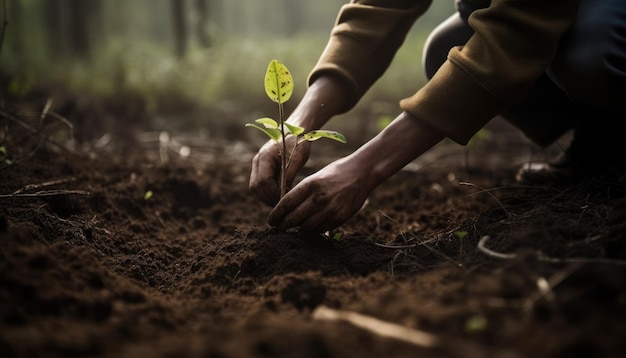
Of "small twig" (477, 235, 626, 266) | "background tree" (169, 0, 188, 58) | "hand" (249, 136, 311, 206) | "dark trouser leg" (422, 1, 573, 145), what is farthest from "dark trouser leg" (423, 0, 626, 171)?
"background tree" (169, 0, 188, 58)

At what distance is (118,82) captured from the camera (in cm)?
624

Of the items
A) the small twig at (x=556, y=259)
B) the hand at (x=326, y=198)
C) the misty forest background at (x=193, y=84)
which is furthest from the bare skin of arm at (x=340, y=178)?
the misty forest background at (x=193, y=84)

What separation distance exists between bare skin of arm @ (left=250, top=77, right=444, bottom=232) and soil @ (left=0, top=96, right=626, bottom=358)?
106mm

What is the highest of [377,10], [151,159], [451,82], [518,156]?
[377,10]

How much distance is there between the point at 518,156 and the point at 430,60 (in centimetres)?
166

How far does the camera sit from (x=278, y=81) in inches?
68.1

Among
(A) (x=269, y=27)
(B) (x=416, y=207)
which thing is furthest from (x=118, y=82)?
(A) (x=269, y=27)

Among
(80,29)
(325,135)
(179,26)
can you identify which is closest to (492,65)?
(325,135)

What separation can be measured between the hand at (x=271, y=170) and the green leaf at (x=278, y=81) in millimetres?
205

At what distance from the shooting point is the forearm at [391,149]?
66.5 inches

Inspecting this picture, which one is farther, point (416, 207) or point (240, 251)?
point (416, 207)

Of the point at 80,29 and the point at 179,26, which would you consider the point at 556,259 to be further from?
the point at 80,29

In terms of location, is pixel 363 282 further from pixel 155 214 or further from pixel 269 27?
pixel 269 27

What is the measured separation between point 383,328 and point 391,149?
0.78 meters
